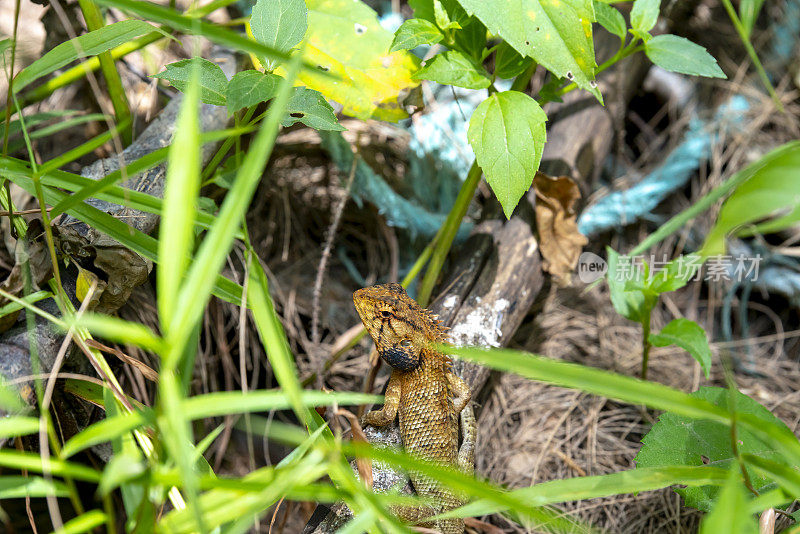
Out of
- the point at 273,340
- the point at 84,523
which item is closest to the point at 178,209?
the point at 273,340

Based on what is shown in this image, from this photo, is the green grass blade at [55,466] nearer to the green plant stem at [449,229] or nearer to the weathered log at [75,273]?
the weathered log at [75,273]

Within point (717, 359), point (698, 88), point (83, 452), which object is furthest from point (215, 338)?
point (698, 88)

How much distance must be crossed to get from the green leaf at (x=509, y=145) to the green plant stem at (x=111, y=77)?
5.37ft

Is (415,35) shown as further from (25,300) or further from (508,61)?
(25,300)

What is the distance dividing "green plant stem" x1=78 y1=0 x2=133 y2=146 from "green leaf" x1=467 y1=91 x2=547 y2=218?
1.64m

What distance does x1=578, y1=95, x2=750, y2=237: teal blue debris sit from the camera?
397 centimetres

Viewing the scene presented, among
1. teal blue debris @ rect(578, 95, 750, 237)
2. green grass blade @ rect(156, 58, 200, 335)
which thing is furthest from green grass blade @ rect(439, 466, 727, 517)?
teal blue debris @ rect(578, 95, 750, 237)

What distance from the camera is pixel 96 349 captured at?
2082 mm

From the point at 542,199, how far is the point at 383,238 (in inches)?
46.0

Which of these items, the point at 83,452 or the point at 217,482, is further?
the point at 83,452

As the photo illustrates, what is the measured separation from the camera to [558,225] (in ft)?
10.3

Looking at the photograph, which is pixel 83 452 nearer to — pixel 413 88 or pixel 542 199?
pixel 413 88

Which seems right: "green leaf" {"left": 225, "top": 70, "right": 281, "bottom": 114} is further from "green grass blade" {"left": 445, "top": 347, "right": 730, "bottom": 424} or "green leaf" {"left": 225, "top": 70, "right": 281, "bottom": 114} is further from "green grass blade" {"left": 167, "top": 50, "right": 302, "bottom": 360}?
"green grass blade" {"left": 445, "top": 347, "right": 730, "bottom": 424}

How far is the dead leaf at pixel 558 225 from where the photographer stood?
3107 millimetres
